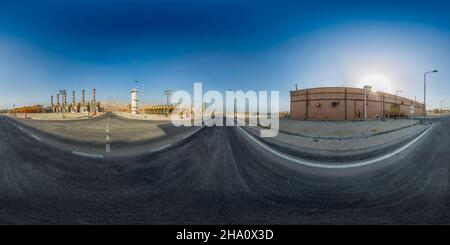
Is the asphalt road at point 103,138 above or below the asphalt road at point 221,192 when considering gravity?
above

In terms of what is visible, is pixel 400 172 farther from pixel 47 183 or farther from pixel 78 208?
pixel 47 183

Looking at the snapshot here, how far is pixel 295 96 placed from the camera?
119ft

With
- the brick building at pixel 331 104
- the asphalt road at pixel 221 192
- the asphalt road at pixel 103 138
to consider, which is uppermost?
the brick building at pixel 331 104

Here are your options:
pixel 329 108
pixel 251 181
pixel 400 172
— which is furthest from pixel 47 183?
pixel 329 108

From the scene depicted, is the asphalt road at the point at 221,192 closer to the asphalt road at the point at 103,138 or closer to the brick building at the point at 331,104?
the asphalt road at the point at 103,138

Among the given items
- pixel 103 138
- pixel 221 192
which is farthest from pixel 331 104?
pixel 221 192

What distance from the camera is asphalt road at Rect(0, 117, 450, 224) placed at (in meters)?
4.18

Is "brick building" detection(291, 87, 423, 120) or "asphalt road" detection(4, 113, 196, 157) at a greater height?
"brick building" detection(291, 87, 423, 120)

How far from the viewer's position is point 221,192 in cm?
539

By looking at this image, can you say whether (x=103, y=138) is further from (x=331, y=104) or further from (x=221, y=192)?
(x=331, y=104)

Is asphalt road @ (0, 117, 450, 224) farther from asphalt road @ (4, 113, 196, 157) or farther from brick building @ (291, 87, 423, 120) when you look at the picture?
brick building @ (291, 87, 423, 120)

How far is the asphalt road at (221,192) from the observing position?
4176mm

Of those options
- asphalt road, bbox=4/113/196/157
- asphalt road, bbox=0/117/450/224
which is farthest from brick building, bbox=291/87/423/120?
asphalt road, bbox=0/117/450/224

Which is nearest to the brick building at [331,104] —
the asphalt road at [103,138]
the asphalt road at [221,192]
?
the asphalt road at [103,138]
